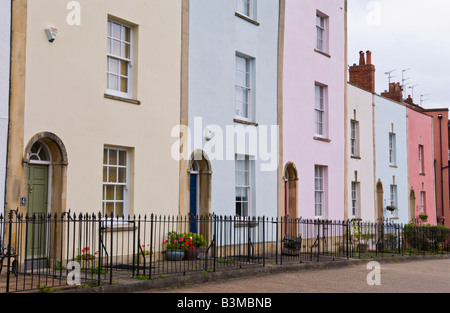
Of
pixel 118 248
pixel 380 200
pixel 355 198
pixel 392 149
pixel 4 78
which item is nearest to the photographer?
pixel 4 78

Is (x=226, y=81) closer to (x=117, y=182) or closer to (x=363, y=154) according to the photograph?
(x=117, y=182)

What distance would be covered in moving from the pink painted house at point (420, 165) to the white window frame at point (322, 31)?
10.4 metres

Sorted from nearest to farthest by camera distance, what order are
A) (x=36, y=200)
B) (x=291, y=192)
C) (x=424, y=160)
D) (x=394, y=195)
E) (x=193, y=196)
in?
1. (x=36, y=200)
2. (x=193, y=196)
3. (x=291, y=192)
4. (x=394, y=195)
5. (x=424, y=160)

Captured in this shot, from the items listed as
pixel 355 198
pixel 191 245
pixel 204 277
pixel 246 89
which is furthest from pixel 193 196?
pixel 355 198

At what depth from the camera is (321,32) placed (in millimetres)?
22766

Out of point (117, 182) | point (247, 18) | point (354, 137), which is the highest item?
point (247, 18)

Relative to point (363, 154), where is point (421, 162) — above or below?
above

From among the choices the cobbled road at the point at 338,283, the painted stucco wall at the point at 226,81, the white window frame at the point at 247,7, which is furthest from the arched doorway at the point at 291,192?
the white window frame at the point at 247,7

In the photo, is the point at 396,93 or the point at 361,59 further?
the point at 396,93

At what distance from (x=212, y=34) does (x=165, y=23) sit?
2.05 meters

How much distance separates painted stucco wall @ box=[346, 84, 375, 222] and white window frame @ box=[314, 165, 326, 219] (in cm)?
223

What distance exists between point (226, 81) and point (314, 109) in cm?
573

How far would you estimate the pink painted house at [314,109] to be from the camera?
794 inches

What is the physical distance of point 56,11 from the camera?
12.2 meters
